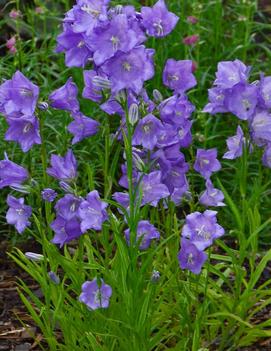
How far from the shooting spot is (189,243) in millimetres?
2518

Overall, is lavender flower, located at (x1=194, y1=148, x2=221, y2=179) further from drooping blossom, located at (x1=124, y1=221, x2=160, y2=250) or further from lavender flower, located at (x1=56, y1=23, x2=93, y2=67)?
lavender flower, located at (x1=56, y1=23, x2=93, y2=67)

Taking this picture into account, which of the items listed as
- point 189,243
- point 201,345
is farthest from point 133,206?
point 201,345

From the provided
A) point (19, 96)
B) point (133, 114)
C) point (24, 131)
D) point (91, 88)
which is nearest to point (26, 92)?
point (19, 96)

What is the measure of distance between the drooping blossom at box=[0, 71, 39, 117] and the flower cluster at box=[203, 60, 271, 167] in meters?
0.63

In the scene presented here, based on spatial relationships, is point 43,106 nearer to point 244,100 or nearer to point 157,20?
point 157,20

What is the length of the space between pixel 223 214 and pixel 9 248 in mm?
1122

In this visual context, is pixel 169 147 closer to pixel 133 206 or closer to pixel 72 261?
pixel 133 206

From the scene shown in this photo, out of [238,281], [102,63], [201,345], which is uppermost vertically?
[102,63]

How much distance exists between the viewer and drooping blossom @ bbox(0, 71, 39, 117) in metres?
2.43

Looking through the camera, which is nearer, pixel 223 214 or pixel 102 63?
pixel 102 63

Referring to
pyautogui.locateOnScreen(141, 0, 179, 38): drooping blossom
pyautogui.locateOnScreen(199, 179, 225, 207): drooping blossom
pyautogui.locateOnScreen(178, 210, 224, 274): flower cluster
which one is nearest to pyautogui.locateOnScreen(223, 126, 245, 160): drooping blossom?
pyautogui.locateOnScreen(199, 179, 225, 207): drooping blossom

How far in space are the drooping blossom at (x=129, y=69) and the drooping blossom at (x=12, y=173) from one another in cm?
48

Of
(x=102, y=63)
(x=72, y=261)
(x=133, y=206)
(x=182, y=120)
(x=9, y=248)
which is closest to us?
(x=102, y=63)

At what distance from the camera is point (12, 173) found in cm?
254
